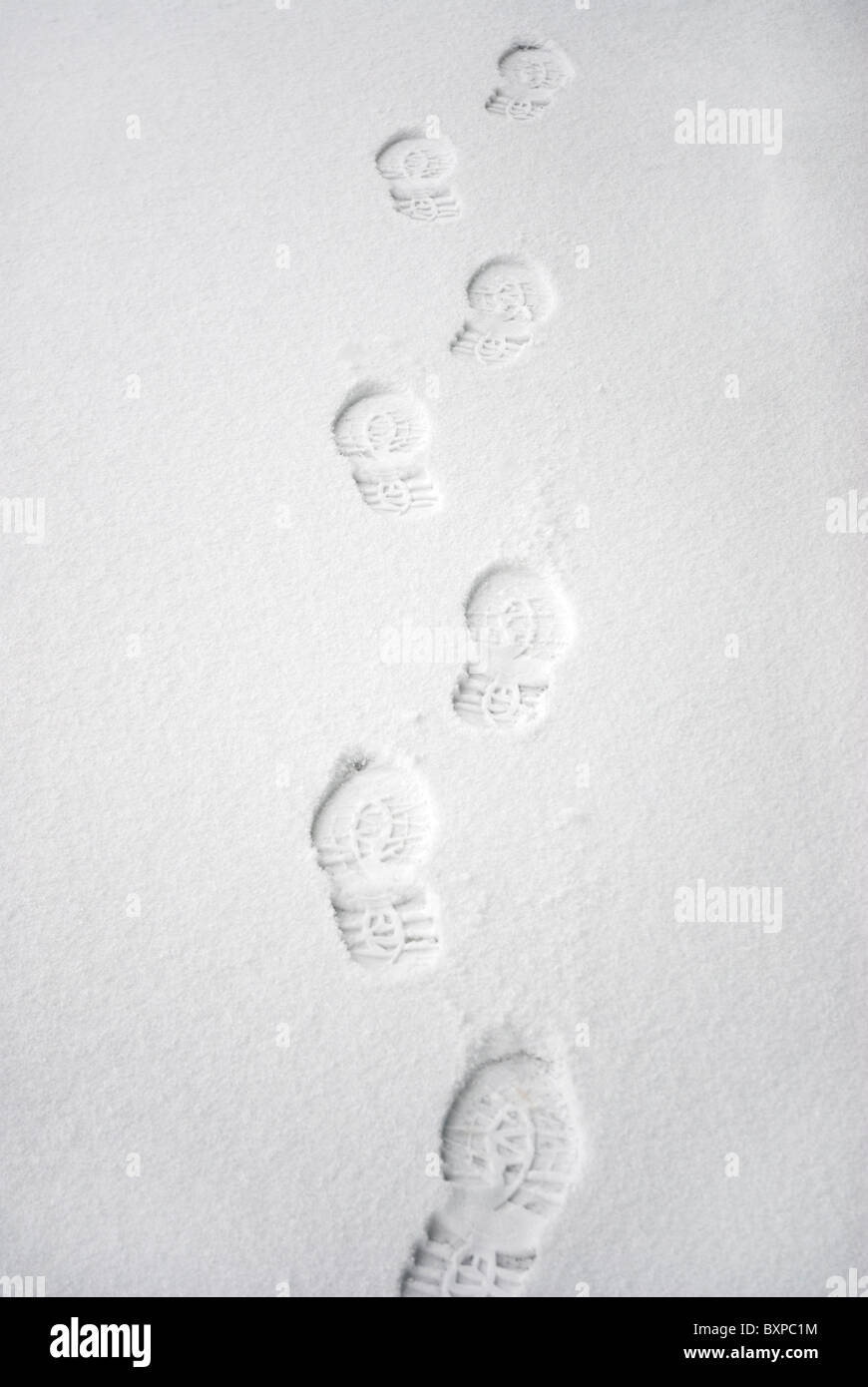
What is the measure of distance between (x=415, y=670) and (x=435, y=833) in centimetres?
17

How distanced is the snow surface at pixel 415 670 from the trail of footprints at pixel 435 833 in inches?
0.7

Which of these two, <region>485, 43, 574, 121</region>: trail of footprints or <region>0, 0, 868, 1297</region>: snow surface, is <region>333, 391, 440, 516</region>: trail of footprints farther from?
<region>485, 43, 574, 121</region>: trail of footprints

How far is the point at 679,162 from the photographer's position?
4.63ft

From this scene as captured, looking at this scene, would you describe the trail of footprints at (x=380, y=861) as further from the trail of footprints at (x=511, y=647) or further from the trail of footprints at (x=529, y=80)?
the trail of footprints at (x=529, y=80)

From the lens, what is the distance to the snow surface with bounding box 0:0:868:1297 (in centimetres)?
80

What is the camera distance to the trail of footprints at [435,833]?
2.52 ft

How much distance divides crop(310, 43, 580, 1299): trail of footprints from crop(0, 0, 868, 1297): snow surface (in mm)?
17

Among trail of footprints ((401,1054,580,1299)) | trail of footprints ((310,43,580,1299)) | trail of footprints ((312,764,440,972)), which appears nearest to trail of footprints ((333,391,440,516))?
trail of footprints ((310,43,580,1299))

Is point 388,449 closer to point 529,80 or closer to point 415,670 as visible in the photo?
point 415,670

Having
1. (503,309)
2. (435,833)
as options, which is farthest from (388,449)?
(435,833)

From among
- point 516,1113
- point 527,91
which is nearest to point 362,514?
point 516,1113

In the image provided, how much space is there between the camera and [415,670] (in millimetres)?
1015

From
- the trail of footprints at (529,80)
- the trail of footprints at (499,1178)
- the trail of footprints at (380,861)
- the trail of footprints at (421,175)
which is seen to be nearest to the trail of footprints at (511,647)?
the trail of footprints at (380,861)
